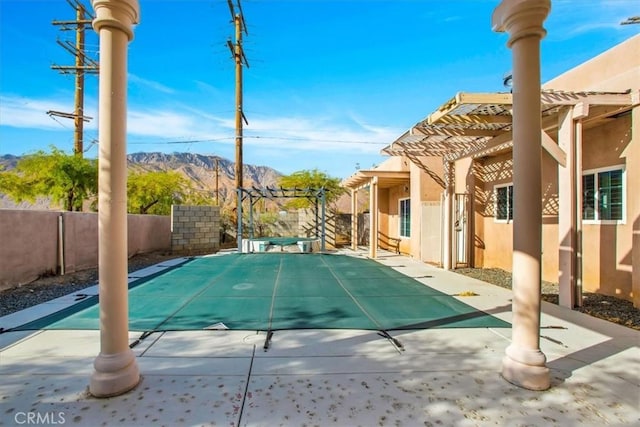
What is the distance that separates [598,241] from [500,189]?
311 cm

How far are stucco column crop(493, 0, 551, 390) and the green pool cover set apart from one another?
1628 millimetres

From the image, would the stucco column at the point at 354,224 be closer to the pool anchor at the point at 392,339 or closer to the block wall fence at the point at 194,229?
the block wall fence at the point at 194,229

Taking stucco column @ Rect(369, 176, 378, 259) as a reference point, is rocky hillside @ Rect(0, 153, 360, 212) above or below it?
above

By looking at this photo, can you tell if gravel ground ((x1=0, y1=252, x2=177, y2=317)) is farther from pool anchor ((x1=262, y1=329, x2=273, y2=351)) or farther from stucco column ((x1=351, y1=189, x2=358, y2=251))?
stucco column ((x1=351, y1=189, x2=358, y2=251))

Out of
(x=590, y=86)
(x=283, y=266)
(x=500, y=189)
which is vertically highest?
(x=590, y=86)

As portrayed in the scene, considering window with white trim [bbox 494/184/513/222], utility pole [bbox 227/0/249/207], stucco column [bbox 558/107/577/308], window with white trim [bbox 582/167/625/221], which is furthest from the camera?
utility pole [bbox 227/0/249/207]

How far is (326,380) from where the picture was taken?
2930 mm

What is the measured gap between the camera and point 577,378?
9.77 ft

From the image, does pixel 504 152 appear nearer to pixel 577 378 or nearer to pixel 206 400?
pixel 577 378

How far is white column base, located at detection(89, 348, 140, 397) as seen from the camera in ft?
8.59

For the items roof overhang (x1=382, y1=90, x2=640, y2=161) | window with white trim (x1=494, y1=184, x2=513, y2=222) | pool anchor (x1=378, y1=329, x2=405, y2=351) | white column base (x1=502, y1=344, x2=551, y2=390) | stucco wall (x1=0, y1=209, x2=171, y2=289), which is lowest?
pool anchor (x1=378, y1=329, x2=405, y2=351)

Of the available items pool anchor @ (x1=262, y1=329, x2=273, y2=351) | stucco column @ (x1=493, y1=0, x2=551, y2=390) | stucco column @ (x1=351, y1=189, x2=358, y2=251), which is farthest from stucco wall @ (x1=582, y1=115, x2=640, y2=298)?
stucco column @ (x1=351, y1=189, x2=358, y2=251)

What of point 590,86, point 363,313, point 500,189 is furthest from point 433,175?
point 363,313

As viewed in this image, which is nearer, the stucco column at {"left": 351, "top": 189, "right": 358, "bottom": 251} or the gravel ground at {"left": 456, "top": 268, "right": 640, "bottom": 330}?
the gravel ground at {"left": 456, "top": 268, "right": 640, "bottom": 330}
